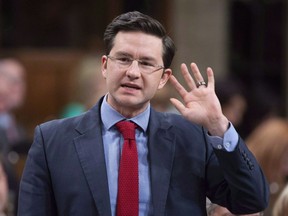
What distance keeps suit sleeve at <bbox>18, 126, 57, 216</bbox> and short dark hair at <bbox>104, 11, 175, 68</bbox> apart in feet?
1.70

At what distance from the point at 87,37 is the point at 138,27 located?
6696 millimetres

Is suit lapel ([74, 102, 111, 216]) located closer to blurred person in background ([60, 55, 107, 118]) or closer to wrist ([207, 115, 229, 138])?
wrist ([207, 115, 229, 138])

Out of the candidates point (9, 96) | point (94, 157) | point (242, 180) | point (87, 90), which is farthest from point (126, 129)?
point (9, 96)

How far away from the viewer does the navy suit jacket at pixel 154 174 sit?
4.77m

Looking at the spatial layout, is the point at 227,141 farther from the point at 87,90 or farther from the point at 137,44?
the point at 87,90

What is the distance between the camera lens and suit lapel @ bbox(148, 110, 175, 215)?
4809 millimetres

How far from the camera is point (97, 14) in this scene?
1151 cm

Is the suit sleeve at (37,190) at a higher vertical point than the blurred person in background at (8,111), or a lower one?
higher

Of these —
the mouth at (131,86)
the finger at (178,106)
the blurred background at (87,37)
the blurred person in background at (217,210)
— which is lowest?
the blurred background at (87,37)

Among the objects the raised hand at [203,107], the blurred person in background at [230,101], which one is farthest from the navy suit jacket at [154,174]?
the blurred person in background at [230,101]

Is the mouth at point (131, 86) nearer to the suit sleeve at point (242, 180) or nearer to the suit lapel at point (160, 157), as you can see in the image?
the suit lapel at point (160, 157)

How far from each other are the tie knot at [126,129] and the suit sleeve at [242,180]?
0.35 metres

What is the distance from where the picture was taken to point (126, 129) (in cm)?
489

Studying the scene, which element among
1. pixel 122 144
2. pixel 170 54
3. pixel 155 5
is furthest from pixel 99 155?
pixel 155 5
